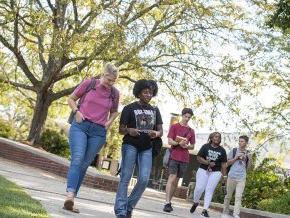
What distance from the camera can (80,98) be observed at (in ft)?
23.8

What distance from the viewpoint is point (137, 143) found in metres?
6.68

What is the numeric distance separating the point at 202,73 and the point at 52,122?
15292 mm

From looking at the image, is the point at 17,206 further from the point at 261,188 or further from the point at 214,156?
the point at 261,188

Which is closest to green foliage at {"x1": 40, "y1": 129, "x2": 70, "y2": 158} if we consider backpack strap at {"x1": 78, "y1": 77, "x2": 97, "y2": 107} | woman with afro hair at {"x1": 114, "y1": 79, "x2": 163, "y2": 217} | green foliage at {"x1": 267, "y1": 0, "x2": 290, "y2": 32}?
green foliage at {"x1": 267, "y1": 0, "x2": 290, "y2": 32}

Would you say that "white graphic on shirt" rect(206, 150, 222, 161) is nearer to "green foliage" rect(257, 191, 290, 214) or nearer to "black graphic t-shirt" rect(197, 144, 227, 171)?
"black graphic t-shirt" rect(197, 144, 227, 171)

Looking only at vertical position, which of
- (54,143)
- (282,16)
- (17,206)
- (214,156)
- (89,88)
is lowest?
(17,206)

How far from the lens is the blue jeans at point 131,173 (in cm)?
653

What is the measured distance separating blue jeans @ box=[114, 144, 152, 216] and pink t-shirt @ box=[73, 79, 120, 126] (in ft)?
2.06

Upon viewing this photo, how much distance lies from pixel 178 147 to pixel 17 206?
4.79m

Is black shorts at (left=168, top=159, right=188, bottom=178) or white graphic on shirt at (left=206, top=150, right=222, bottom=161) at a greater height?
white graphic on shirt at (left=206, top=150, right=222, bottom=161)

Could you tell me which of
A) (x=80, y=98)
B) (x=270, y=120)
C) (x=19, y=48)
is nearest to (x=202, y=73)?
(x=270, y=120)

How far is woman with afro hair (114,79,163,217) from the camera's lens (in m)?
6.57

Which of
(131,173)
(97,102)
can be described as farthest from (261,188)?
(131,173)

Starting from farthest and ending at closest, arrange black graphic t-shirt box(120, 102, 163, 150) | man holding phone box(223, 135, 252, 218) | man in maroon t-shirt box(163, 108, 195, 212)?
man holding phone box(223, 135, 252, 218) < man in maroon t-shirt box(163, 108, 195, 212) < black graphic t-shirt box(120, 102, 163, 150)
